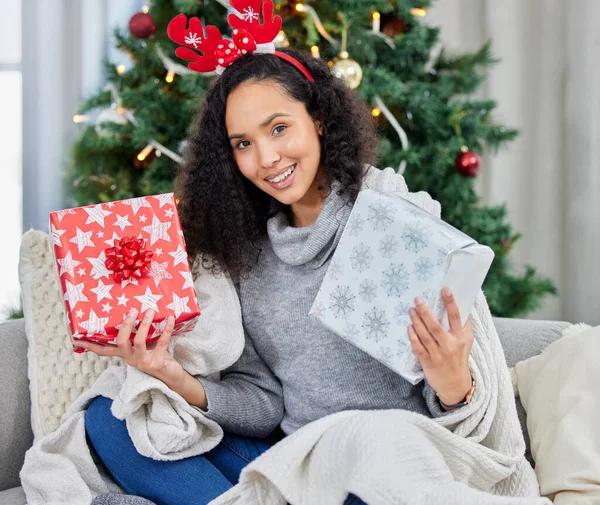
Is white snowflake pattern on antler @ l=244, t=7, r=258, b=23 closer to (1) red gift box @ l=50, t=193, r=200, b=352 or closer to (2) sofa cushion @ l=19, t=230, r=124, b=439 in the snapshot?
(1) red gift box @ l=50, t=193, r=200, b=352

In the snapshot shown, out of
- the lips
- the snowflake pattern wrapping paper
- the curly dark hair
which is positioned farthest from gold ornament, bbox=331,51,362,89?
the snowflake pattern wrapping paper

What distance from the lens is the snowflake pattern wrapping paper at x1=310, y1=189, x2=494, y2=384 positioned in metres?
1.07

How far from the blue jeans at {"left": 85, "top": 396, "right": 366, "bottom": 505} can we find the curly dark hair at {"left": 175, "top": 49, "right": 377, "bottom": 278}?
12.8 inches

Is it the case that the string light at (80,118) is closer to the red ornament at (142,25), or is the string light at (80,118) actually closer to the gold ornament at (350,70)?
the red ornament at (142,25)

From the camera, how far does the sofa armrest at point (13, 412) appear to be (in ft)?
4.77

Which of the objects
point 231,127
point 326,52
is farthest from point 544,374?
point 326,52

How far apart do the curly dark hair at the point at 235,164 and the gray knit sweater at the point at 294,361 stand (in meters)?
0.05

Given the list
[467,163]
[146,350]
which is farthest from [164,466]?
[467,163]

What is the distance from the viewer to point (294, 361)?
1.43 m

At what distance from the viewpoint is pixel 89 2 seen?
2.79 m

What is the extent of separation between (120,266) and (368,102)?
4.34 feet

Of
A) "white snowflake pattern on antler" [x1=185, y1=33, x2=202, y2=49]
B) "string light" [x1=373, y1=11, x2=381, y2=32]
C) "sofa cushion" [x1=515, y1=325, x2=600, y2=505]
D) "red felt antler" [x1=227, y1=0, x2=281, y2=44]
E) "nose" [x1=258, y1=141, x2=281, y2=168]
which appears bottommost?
"sofa cushion" [x1=515, y1=325, x2=600, y2=505]

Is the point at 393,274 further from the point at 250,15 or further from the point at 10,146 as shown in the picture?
the point at 10,146

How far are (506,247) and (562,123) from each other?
0.73m
